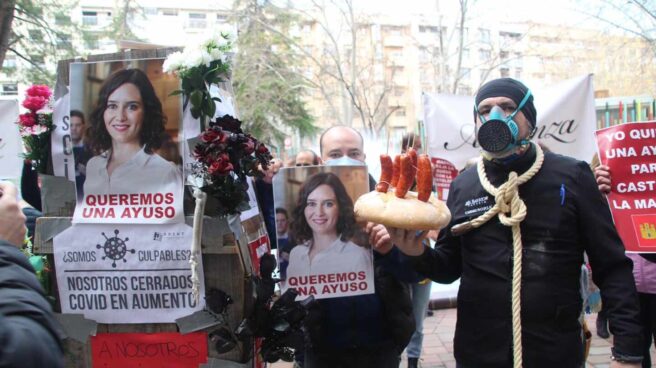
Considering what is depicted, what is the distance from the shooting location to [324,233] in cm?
233

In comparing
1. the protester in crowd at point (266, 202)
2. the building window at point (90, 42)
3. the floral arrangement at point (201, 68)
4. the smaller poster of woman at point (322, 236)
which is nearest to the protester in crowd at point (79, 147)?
the floral arrangement at point (201, 68)

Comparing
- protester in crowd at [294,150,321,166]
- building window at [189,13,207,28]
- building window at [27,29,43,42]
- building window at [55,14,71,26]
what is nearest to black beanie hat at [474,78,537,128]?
protester in crowd at [294,150,321,166]

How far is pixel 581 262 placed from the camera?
2.08 m

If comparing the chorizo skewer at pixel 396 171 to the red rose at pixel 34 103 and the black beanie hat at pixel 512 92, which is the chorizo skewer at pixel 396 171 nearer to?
the black beanie hat at pixel 512 92

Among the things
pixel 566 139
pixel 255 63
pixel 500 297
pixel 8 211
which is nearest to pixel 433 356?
pixel 566 139

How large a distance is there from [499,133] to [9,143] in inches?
144

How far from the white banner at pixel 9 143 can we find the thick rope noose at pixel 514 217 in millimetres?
3381

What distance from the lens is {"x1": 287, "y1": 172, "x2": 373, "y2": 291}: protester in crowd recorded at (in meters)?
2.31

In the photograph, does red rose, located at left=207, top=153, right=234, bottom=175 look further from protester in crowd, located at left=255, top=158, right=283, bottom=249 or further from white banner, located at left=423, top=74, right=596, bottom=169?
white banner, located at left=423, top=74, right=596, bottom=169

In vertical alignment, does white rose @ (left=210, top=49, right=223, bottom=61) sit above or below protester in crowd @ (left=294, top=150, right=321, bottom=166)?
above

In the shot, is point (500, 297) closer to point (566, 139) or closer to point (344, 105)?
point (566, 139)

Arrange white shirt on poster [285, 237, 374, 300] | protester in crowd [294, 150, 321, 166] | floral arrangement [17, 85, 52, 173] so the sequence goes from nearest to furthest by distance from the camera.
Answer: floral arrangement [17, 85, 52, 173]
white shirt on poster [285, 237, 374, 300]
protester in crowd [294, 150, 321, 166]

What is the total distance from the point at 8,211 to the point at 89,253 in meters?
0.57

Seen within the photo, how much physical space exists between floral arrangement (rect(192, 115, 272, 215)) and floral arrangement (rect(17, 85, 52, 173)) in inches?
23.4
